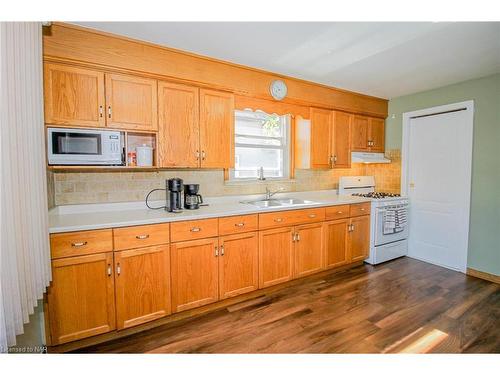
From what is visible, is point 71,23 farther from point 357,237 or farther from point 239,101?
point 357,237

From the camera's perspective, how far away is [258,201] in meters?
3.11

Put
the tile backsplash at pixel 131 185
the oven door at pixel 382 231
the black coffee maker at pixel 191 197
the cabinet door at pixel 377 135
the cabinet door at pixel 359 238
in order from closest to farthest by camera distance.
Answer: the tile backsplash at pixel 131 185
the black coffee maker at pixel 191 197
the cabinet door at pixel 359 238
the oven door at pixel 382 231
the cabinet door at pixel 377 135

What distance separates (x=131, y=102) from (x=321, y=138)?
7.61ft

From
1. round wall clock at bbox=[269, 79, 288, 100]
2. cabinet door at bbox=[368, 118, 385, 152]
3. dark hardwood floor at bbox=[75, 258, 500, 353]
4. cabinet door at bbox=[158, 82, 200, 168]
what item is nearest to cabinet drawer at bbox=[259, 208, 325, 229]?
dark hardwood floor at bbox=[75, 258, 500, 353]

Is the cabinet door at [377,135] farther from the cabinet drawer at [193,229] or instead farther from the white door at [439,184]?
the cabinet drawer at [193,229]

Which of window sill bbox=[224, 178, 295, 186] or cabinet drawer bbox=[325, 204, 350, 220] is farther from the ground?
window sill bbox=[224, 178, 295, 186]

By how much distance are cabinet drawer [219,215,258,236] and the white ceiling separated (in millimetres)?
1558

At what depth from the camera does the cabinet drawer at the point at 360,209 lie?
3207 mm

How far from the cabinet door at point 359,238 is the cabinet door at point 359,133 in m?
1.06

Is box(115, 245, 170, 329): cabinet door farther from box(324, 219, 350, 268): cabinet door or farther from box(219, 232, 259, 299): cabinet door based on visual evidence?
box(324, 219, 350, 268): cabinet door

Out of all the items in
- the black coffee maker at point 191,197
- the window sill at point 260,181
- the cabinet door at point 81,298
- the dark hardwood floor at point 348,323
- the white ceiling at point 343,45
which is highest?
the white ceiling at point 343,45

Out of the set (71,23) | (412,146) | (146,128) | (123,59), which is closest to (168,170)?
(146,128)

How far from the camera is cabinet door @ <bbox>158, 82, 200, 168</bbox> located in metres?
2.28

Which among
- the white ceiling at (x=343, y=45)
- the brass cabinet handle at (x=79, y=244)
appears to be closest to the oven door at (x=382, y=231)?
the white ceiling at (x=343, y=45)
